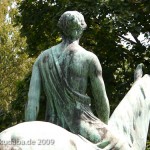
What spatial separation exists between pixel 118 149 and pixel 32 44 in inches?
476

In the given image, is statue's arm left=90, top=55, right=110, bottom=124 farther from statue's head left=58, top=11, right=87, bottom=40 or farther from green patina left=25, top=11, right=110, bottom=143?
statue's head left=58, top=11, right=87, bottom=40

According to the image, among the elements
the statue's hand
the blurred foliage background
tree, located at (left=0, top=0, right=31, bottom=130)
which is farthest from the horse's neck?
tree, located at (left=0, top=0, right=31, bottom=130)

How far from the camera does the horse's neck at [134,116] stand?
6.73m

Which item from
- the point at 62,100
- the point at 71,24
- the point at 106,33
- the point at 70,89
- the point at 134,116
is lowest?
the point at 106,33

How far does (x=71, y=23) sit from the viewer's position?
6344 mm

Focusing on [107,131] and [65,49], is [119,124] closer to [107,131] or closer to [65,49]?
[107,131]

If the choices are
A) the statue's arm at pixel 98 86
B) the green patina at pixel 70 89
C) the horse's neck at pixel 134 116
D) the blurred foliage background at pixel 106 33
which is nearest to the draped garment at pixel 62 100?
the green patina at pixel 70 89

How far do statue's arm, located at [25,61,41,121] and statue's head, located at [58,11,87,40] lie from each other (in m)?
0.46

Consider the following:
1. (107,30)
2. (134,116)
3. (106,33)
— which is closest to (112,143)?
(134,116)

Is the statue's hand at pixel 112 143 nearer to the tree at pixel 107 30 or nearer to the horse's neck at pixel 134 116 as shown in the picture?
the horse's neck at pixel 134 116

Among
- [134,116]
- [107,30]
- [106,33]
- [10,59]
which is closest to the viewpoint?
[134,116]

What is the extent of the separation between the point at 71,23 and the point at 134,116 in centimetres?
133

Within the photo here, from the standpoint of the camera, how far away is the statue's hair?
6336 millimetres

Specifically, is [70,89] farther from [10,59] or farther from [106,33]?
[10,59]
